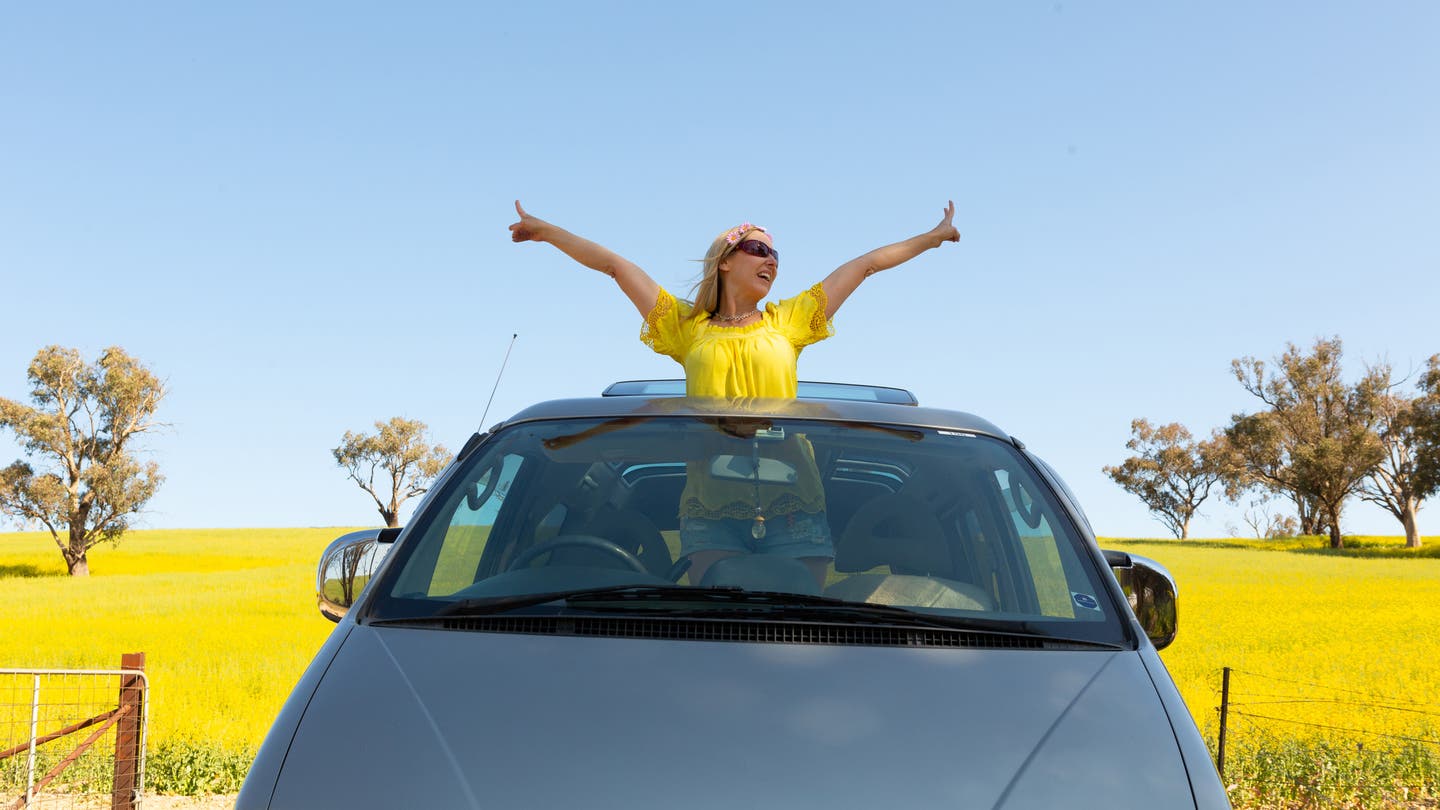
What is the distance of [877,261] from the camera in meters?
4.47

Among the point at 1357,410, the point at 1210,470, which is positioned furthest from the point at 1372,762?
the point at 1210,470

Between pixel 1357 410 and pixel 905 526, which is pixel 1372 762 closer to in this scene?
pixel 905 526

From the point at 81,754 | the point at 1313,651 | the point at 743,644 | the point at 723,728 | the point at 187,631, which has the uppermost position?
the point at 743,644

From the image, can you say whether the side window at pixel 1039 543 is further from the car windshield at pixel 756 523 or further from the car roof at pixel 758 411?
the car roof at pixel 758 411

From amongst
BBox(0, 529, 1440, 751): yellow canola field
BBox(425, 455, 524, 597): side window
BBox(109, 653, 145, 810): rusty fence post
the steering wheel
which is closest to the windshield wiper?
BBox(425, 455, 524, 597): side window

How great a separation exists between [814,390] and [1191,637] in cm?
1765

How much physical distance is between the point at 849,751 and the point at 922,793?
0.44 feet

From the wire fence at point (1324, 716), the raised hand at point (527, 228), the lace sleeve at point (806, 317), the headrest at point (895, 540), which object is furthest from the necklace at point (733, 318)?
the wire fence at point (1324, 716)

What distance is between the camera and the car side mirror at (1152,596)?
8.21 ft

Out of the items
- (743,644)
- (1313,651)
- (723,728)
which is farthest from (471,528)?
(1313,651)

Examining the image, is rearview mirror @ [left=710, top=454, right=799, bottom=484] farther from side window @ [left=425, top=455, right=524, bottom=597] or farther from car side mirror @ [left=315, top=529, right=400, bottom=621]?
car side mirror @ [left=315, top=529, right=400, bottom=621]

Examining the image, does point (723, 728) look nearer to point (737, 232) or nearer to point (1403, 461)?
point (737, 232)

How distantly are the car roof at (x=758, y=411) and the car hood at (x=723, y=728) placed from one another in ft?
2.81

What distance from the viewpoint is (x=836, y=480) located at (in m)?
3.17
